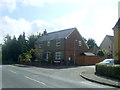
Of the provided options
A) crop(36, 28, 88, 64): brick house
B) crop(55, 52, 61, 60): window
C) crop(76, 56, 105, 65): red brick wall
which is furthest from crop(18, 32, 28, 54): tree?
crop(76, 56, 105, 65): red brick wall

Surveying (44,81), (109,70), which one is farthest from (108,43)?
(44,81)

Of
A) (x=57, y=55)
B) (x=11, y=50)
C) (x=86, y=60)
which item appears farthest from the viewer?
(x=11, y=50)

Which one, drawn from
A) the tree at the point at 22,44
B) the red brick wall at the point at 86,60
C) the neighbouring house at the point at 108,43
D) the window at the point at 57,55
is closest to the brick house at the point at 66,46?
the window at the point at 57,55

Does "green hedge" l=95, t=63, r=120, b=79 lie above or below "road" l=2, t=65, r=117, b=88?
above

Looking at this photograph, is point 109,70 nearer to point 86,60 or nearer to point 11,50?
point 86,60

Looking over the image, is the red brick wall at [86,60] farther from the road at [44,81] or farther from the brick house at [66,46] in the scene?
the road at [44,81]

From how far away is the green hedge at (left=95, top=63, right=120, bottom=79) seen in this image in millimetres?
17156

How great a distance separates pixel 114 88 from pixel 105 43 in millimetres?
55997

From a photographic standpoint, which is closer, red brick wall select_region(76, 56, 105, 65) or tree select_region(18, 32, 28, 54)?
red brick wall select_region(76, 56, 105, 65)

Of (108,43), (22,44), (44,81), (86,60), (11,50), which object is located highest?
(108,43)

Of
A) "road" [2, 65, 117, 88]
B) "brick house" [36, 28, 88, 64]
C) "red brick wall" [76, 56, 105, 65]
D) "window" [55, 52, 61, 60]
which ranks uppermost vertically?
"brick house" [36, 28, 88, 64]

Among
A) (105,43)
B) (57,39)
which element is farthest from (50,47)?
(105,43)

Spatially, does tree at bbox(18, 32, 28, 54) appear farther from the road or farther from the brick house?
the road

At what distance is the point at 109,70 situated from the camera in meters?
18.5
